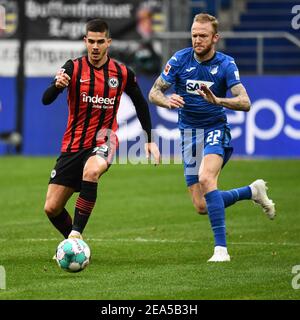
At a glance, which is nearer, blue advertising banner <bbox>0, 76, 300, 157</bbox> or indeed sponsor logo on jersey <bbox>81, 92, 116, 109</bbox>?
indeed sponsor logo on jersey <bbox>81, 92, 116, 109</bbox>

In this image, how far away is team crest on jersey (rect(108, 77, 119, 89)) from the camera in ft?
33.6

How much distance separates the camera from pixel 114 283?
8.54m

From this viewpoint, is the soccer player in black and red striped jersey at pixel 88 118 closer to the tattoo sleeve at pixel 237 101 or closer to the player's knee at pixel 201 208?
the player's knee at pixel 201 208

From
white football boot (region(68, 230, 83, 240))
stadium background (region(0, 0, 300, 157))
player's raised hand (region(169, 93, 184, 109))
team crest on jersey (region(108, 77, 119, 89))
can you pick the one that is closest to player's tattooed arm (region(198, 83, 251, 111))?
player's raised hand (region(169, 93, 184, 109))

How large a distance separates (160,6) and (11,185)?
8.78m

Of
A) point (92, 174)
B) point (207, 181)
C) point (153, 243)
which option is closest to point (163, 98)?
point (207, 181)

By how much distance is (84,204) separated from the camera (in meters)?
9.76

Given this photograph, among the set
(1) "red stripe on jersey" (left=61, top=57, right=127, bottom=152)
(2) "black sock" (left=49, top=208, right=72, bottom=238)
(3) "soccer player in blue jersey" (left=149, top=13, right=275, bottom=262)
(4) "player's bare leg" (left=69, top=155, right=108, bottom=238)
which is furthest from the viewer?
A: (2) "black sock" (left=49, top=208, right=72, bottom=238)

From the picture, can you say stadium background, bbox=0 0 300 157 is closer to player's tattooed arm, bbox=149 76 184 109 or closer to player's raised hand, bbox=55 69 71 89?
player's tattooed arm, bbox=149 76 184 109

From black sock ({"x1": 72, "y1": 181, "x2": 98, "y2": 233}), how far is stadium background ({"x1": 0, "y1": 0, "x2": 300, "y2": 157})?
12.1m

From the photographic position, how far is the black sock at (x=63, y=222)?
10375 mm

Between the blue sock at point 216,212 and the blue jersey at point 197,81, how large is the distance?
2.46ft

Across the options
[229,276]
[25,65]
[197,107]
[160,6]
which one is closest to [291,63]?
[160,6]

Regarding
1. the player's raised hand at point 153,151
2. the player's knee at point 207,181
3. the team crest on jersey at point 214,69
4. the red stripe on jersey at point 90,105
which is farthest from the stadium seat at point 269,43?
the player's knee at point 207,181
